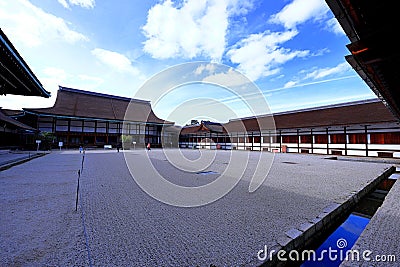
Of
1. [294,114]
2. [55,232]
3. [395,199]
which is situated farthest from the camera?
[294,114]

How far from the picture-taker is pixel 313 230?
2947mm

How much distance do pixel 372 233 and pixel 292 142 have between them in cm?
1707

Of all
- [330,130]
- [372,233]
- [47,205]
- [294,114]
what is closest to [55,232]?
[47,205]

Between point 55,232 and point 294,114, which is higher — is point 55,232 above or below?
below

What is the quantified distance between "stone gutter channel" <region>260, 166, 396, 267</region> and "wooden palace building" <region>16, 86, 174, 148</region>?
2487 cm

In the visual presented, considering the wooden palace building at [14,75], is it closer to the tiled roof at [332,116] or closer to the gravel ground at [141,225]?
the gravel ground at [141,225]

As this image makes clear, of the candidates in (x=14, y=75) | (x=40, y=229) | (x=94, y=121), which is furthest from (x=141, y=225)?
(x=94, y=121)

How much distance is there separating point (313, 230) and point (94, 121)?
29238mm

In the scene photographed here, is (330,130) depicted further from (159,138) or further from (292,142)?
(159,138)

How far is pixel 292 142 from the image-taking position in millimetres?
18562

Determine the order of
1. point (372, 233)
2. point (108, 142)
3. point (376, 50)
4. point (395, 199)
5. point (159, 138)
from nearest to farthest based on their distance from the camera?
point (376, 50) < point (372, 233) < point (395, 199) < point (108, 142) < point (159, 138)

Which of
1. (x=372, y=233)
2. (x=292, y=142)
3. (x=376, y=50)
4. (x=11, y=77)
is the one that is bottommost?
(x=372, y=233)

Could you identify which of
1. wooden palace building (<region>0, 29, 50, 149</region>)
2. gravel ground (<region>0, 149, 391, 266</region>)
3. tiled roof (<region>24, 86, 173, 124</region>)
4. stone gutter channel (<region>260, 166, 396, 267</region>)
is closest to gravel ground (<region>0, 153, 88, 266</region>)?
gravel ground (<region>0, 149, 391, 266</region>)

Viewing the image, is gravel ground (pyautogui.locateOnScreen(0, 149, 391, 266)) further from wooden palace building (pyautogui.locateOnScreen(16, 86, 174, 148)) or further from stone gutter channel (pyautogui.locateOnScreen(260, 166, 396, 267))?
wooden palace building (pyautogui.locateOnScreen(16, 86, 174, 148))
